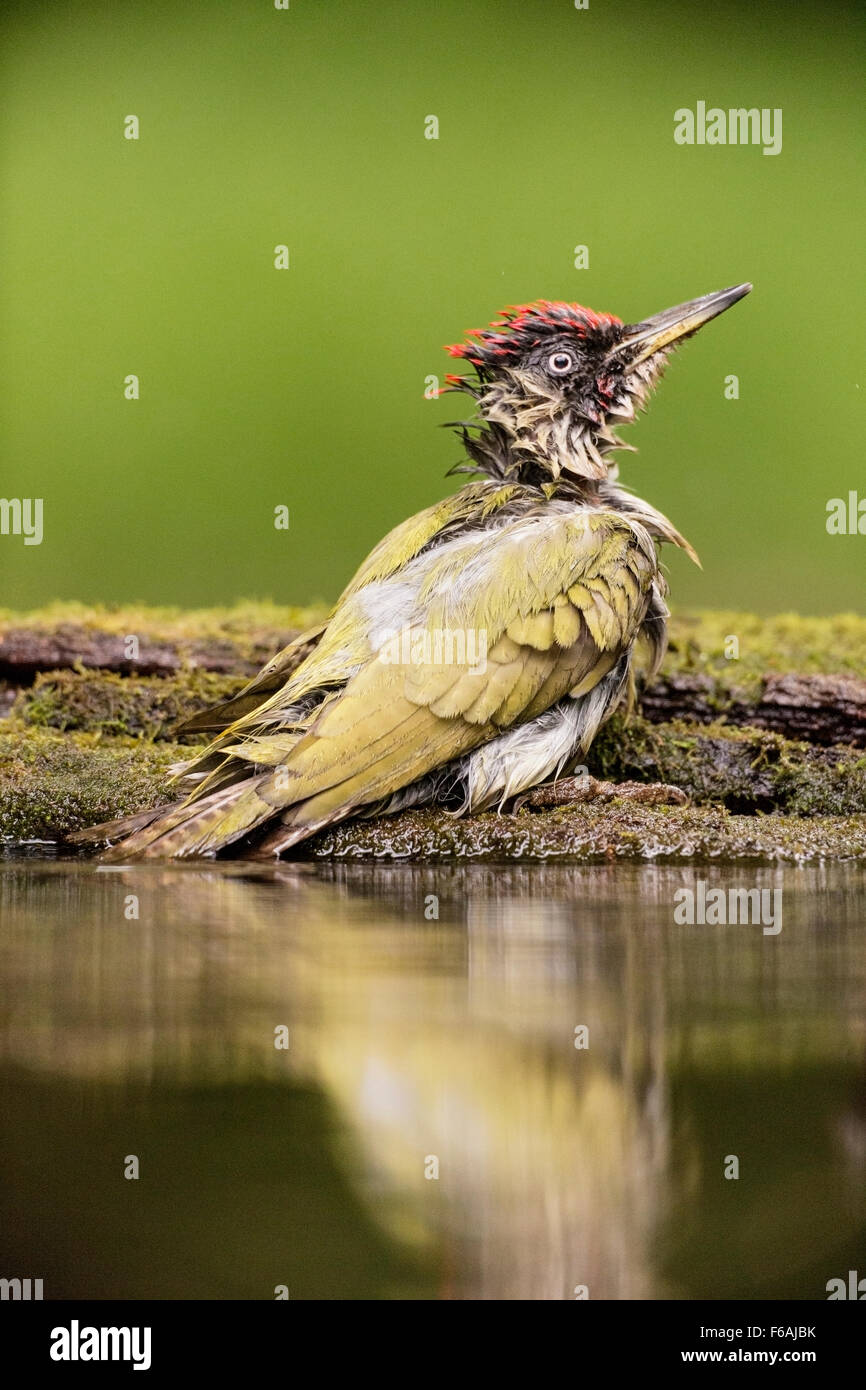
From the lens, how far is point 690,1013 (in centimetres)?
268

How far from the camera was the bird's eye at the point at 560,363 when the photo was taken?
5.52 m

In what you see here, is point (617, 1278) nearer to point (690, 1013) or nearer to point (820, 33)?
point (690, 1013)

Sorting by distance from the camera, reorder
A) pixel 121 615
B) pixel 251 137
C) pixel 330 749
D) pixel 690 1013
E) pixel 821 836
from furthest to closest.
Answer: pixel 251 137
pixel 121 615
pixel 821 836
pixel 330 749
pixel 690 1013

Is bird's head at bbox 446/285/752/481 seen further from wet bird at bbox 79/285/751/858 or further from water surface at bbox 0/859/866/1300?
water surface at bbox 0/859/866/1300

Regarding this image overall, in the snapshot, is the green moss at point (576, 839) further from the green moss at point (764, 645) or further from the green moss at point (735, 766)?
the green moss at point (764, 645)

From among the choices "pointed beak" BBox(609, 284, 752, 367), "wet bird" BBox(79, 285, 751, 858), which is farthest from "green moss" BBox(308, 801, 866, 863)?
"pointed beak" BBox(609, 284, 752, 367)

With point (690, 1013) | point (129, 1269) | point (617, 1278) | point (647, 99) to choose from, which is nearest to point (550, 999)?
point (690, 1013)

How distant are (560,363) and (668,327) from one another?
52 cm

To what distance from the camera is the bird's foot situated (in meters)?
5.23

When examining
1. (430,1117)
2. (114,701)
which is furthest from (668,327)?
(430,1117)

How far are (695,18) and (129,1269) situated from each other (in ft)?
27.1

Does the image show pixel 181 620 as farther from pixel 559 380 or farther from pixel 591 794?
pixel 591 794

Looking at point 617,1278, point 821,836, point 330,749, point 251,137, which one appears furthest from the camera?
point 251,137

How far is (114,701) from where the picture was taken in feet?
21.0
